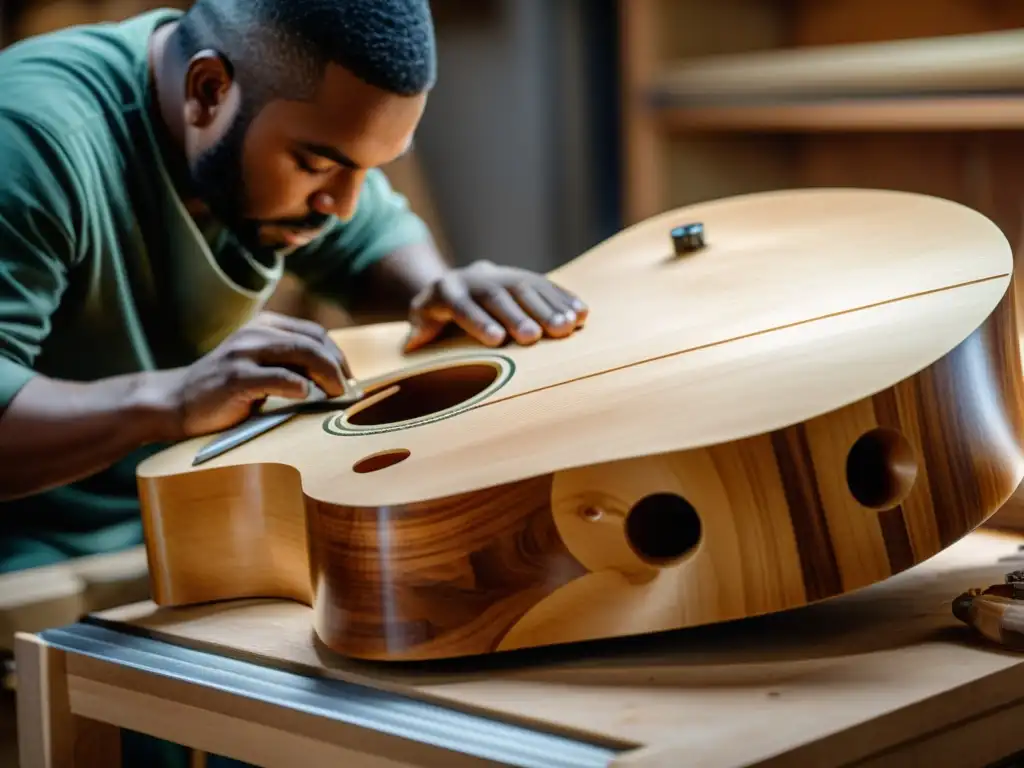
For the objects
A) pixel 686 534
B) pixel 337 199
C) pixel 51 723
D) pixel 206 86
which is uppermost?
pixel 206 86

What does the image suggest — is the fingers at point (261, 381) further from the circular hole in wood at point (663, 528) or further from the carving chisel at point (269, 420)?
the circular hole in wood at point (663, 528)

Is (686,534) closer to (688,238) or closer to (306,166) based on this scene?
(688,238)

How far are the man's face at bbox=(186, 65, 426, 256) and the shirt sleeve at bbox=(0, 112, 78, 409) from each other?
0.16 meters

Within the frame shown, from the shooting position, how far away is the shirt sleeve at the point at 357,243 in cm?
167

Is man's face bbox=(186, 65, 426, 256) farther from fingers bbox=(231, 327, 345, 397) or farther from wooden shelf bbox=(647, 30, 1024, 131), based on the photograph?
wooden shelf bbox=(647, 30, 1024, 131)

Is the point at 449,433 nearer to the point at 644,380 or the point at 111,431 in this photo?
the point at 644,380

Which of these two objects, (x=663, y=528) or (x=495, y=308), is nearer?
(x=663, y=528)

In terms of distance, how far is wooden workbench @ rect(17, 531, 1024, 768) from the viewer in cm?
81

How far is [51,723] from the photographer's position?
1089 millimetres

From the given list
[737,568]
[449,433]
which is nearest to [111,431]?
[449,433]

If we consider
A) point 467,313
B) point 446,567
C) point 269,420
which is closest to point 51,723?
point 269,420

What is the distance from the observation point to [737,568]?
0.89 metres

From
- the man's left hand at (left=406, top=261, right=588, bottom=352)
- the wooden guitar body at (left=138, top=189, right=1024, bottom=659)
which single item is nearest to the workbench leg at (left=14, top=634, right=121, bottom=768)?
the wooden guitar body at (left=138, top=189, right=1024, bottom=659)

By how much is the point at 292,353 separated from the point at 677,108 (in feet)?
4.26
